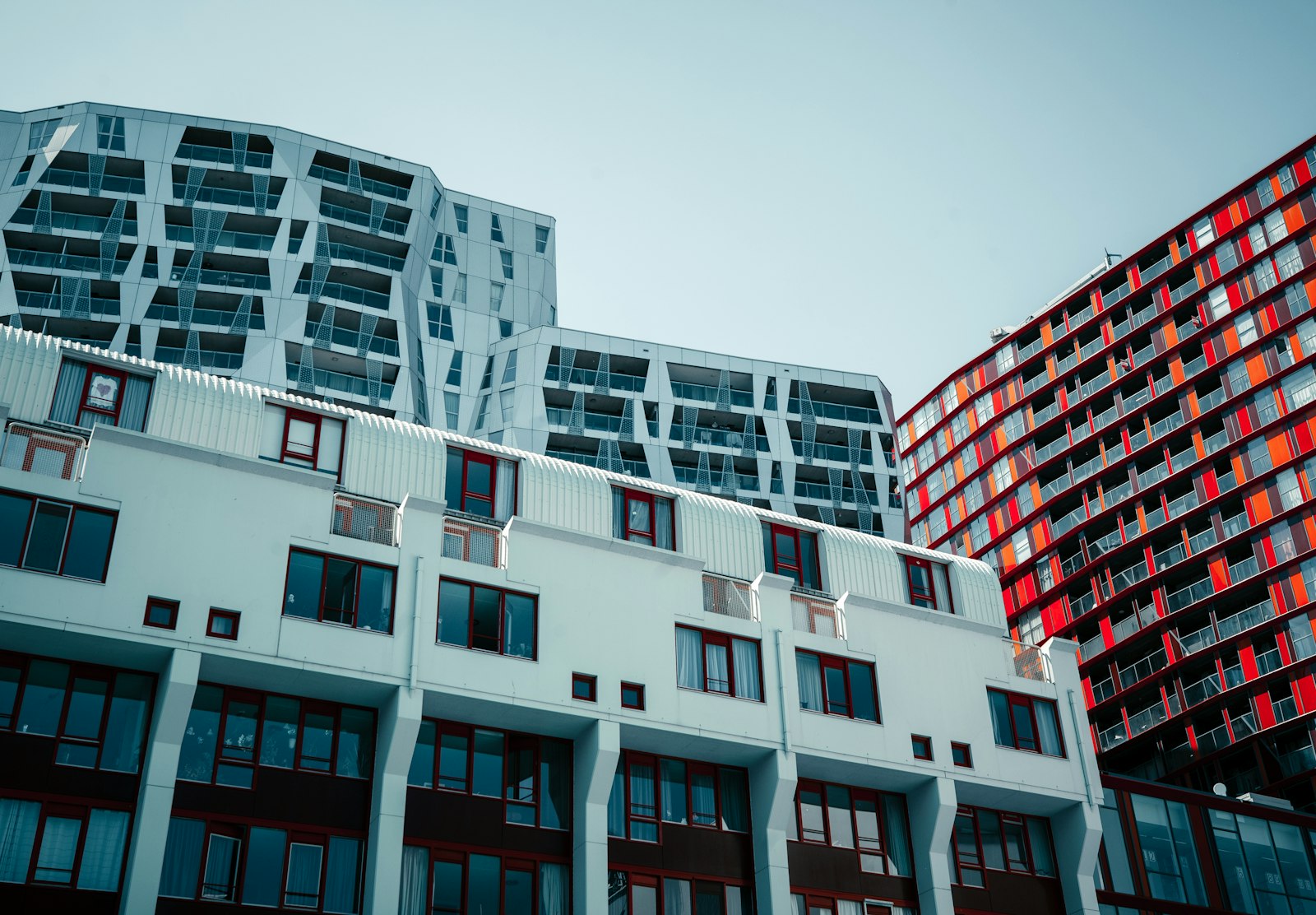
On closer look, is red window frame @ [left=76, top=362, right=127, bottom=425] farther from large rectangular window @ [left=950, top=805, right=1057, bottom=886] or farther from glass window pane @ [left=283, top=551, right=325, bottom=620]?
large rectangular window @ [left=950, top=805, right=1057, bottom=886]

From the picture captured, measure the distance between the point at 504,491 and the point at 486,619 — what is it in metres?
5.11

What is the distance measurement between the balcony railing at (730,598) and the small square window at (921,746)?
6314 mm

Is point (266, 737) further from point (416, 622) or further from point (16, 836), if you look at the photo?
point (16, 836)

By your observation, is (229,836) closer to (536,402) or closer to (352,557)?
(352,557)

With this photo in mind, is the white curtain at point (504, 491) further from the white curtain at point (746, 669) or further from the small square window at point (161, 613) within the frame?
the small square window at point (161, 613)

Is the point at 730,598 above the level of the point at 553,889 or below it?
above

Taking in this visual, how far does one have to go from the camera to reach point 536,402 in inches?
3497

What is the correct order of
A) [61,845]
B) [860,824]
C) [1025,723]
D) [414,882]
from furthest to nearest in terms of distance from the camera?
[1025,723] < [860,824] < [414,882] < [61,845]

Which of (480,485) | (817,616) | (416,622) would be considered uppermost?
(480,485)

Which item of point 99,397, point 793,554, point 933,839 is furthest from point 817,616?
point 99,397

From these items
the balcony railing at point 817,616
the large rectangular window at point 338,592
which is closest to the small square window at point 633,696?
the balcony railing at point 817,616

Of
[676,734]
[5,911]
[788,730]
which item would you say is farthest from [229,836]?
[788,730]

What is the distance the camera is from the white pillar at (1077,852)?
4516 centimetres

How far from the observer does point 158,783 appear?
111 feet
